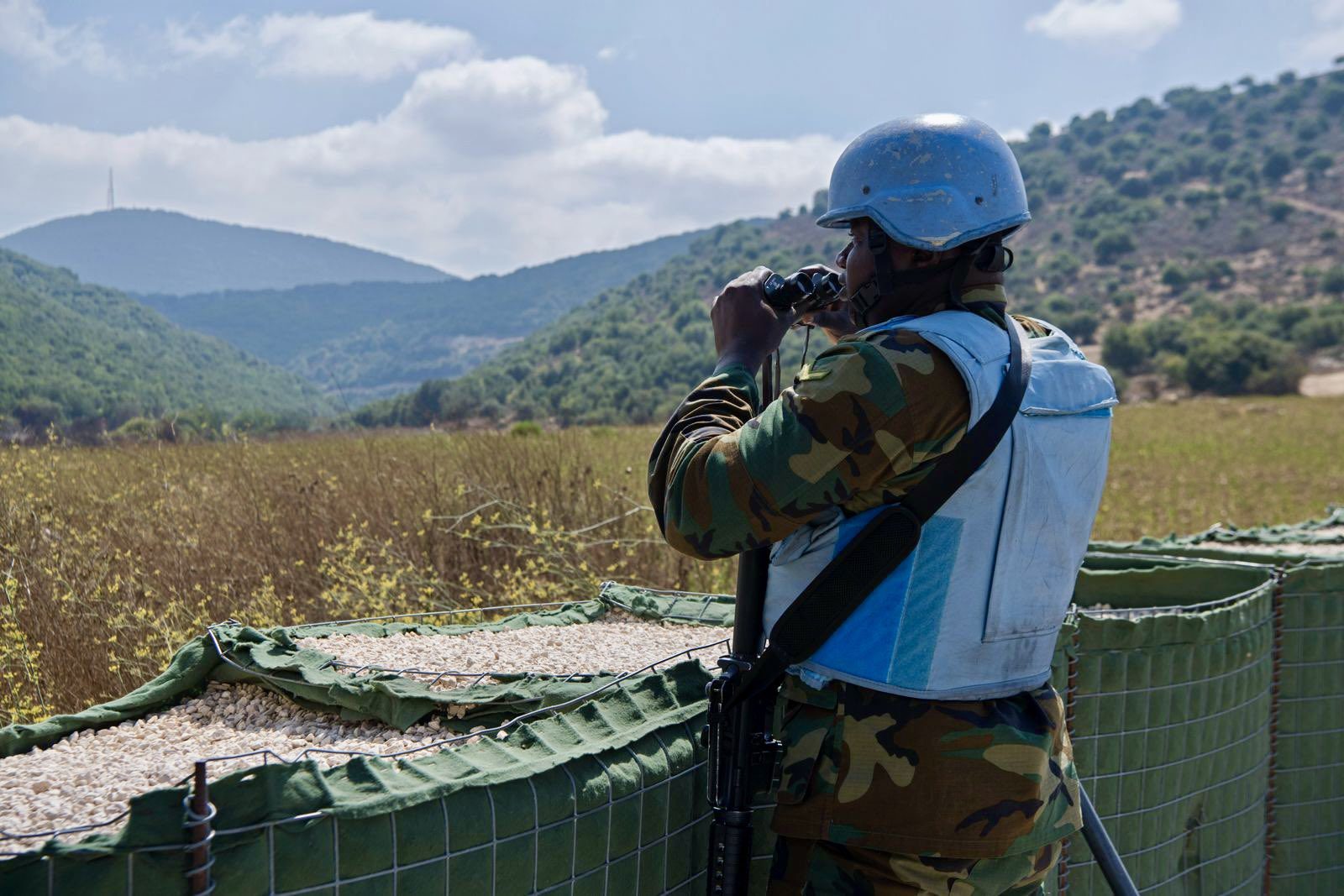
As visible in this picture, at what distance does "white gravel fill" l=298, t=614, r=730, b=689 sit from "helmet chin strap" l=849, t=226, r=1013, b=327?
1.26 m

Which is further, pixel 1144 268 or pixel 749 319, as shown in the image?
pixel 1144 268

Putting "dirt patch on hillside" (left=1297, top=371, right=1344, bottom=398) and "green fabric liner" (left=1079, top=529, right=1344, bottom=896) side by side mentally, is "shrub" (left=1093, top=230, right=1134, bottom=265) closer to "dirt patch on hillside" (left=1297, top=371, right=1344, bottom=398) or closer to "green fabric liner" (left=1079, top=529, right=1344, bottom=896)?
"dirt patch on hillside" (left=1297, top=371, right=1344, bottom=398)

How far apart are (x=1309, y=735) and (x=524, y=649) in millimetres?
3172

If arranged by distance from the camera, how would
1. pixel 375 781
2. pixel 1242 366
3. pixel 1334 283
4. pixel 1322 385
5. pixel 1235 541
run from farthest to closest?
pixel 1334 283 < pixel 1322 385 < pixel 1242 366 < pixel 1235 541 < pixel 375 781

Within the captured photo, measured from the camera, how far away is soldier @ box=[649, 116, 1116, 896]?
1806 mm

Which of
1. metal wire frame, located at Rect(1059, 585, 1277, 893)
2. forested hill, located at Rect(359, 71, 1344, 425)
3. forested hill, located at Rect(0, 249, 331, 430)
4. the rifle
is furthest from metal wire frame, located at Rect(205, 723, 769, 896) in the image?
forested hill, located at Rect(0, 249, 331, 430)

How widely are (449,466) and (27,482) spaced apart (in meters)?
2.51

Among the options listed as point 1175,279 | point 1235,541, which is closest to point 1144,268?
point 1175,279

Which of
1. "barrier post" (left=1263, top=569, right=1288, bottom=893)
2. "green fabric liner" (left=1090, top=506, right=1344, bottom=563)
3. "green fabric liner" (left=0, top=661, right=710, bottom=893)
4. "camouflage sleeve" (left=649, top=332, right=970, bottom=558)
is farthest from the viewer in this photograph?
"green fabric liner" (left=1090, top=506, right=1344, bottom=563)

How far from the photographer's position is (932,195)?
2.00 m

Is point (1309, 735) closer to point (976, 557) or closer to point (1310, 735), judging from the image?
point (1310, 735)

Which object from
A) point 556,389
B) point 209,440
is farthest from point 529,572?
point 556,389

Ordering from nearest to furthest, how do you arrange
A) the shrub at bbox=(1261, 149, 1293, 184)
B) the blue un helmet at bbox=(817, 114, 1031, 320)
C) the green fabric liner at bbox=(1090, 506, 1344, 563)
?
the blue un helmet at bbox=(817, 114, 1031, 320)
the green fabric liner at bbox=(1090, 506, 1344, 563)
the shrub at bbox=(1261, 149, 1293, 184)

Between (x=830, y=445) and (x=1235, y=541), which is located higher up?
(x=830, y=445)
